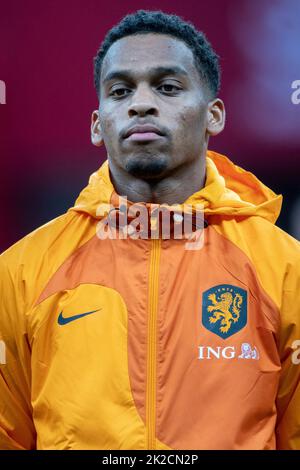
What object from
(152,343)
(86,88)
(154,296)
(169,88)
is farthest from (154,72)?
(86,88)

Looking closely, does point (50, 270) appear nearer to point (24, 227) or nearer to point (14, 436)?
point (14, 436)

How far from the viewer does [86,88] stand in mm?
3201

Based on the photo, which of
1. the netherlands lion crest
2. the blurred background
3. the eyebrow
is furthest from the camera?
the blurred background

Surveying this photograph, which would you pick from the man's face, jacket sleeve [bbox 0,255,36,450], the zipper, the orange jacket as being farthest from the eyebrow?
jacket sleeve [bbox 0,255,36,450]

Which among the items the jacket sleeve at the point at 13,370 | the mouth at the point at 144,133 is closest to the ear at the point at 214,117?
the mouth at the point at 144,133

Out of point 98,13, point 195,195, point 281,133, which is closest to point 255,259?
point 195,195

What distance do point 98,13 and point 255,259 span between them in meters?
1.56

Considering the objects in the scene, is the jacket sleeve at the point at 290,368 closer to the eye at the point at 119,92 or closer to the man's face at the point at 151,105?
the man's face at the point at 151,105

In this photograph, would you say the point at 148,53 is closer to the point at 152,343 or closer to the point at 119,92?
the point at 119,92

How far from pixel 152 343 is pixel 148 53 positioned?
696 millimetres

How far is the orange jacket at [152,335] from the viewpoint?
181cm

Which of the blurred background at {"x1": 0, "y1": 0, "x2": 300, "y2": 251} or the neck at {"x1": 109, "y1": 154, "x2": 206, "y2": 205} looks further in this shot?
the blurred background at {"x1": 0, "y1": 0, "x2": 300, "y2": 251}

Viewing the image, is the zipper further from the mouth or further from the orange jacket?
the mouth

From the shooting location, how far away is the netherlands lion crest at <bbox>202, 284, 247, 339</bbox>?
1.90m
